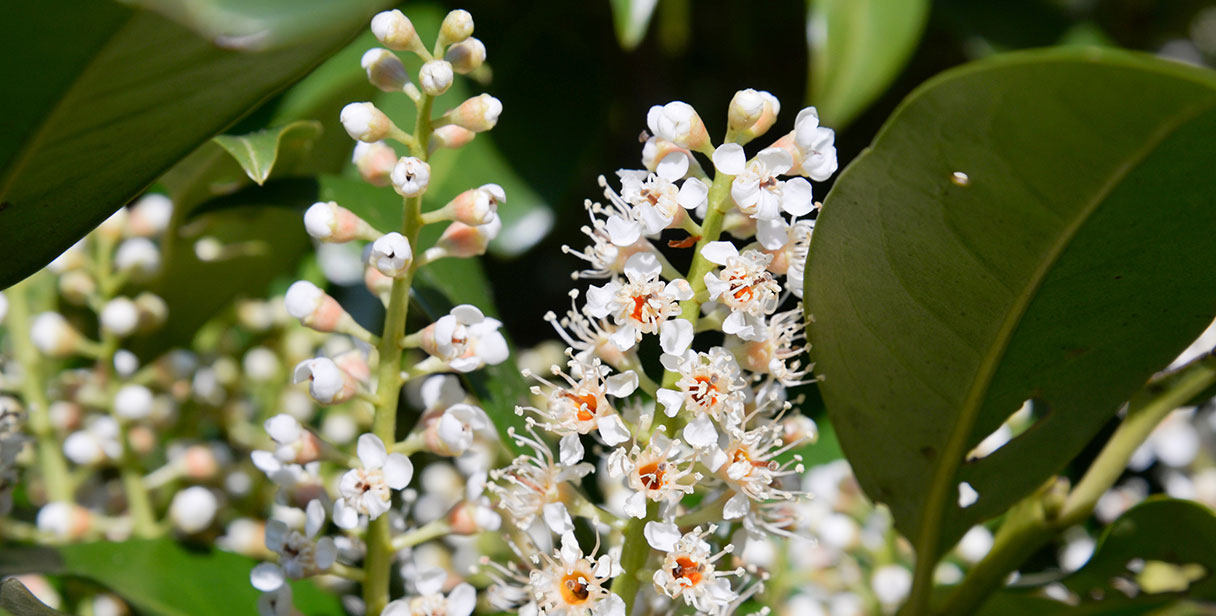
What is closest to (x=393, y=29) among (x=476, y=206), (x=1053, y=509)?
(x=476, y=206)

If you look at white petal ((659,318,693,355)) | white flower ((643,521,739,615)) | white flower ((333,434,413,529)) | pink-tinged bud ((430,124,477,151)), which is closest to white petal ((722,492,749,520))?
white flower ((643,521,739,615))

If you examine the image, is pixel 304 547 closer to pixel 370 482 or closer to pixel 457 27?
pixel 370 482

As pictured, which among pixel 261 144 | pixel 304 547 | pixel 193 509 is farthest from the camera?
pixel 193 509

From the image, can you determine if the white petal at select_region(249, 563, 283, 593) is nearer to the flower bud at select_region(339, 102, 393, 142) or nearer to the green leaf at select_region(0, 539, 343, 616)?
the green leaf at select_region(0, 539, 343, 616)

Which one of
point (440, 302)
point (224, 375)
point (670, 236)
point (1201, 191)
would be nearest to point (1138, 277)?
point (1201, 191)

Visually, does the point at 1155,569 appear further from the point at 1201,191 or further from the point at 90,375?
the point at 90,375

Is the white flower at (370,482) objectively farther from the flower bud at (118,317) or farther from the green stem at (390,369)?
the flower bud at (118,317)
